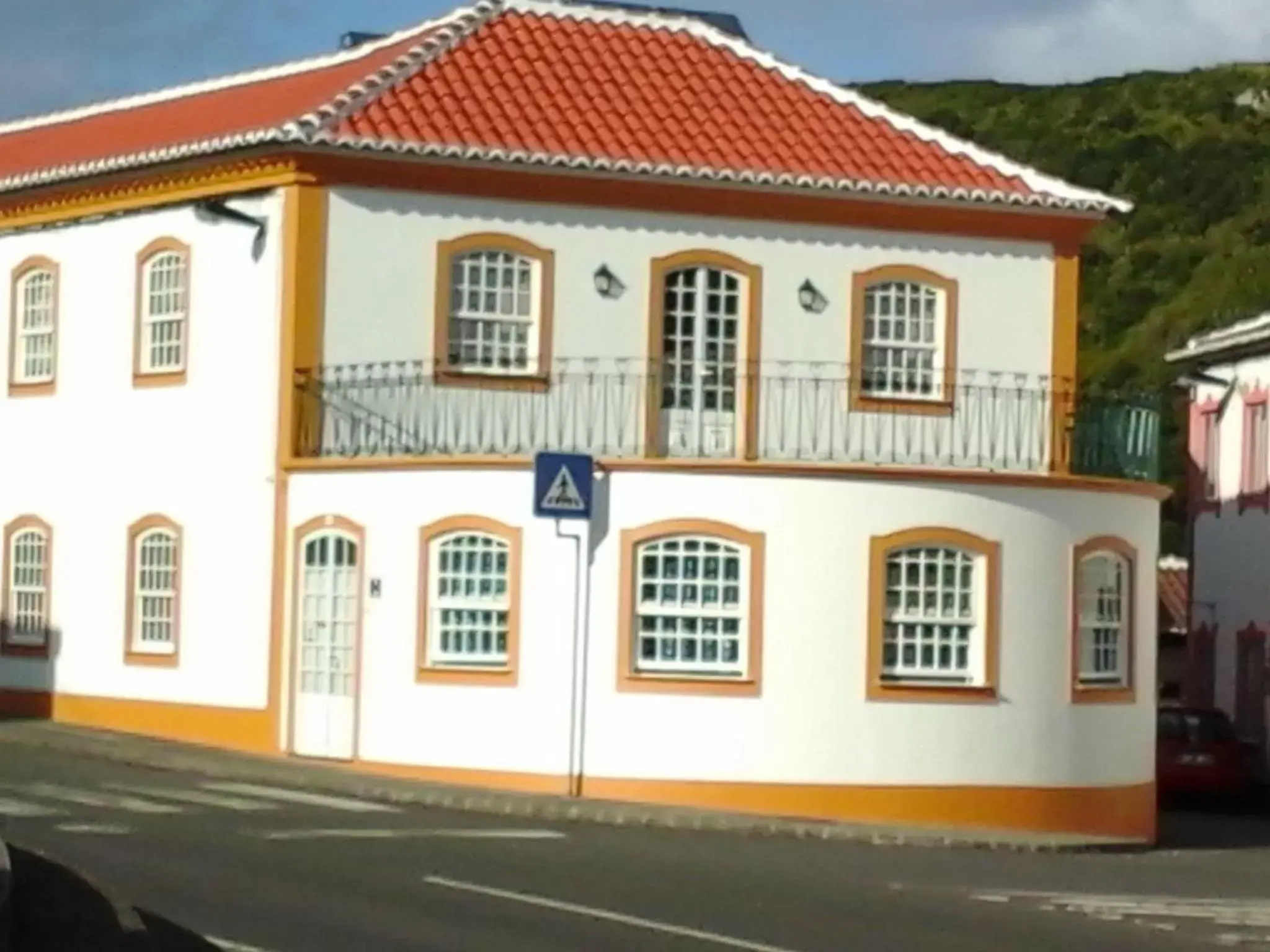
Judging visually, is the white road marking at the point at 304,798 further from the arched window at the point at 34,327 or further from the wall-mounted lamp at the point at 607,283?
the arched window at the point at 34,327

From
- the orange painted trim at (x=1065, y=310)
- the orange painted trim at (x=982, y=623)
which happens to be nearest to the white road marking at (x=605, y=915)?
the orange painted trim at (x=982, y=623)

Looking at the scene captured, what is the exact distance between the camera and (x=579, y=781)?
28.1 metres

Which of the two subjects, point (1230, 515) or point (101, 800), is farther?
point (1230, 515)

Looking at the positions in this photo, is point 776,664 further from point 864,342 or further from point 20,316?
point 20,316

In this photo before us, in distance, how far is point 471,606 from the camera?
2889cm

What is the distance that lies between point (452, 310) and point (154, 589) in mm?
4507

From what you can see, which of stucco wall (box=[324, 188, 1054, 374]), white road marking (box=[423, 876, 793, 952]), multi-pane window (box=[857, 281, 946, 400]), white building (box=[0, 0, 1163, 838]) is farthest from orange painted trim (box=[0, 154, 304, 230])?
white road marking (box=[423, 876, 793, 952])

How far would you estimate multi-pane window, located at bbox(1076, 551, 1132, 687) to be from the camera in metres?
29.7

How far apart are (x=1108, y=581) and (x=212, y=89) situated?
14458 millimetres

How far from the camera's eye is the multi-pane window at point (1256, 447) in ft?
149

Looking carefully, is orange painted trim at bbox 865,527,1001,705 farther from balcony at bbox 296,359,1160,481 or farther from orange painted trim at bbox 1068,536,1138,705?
balcony at bbox 296,359,1160,481

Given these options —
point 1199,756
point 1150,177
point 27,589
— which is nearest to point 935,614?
point 27,589

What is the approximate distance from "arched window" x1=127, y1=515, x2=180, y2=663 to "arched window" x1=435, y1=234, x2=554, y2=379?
144 inches

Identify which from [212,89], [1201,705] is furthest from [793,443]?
[1201,705]
